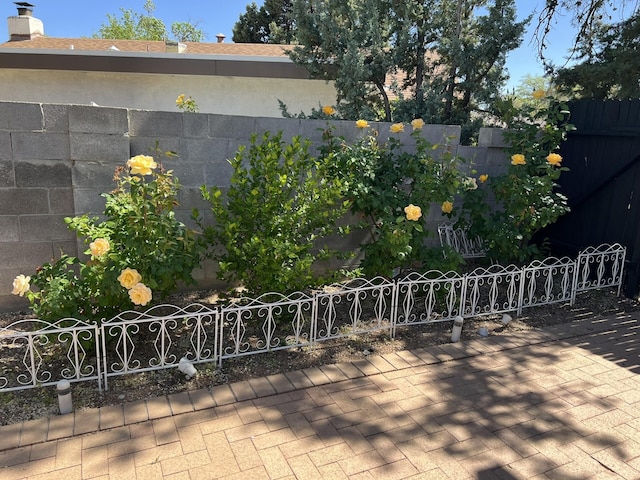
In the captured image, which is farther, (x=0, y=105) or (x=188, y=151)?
(x=188, y=151)

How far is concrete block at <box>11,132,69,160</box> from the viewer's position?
3.79 meters

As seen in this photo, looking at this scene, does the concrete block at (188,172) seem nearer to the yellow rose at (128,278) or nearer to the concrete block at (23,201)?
the concrete block at (23,201)

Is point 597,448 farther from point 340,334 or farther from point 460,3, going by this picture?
point 460,3

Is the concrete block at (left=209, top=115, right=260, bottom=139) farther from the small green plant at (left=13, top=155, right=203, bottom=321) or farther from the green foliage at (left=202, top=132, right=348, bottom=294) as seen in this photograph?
the small green plant at (left=13, top=155, right=203, bottom=321)

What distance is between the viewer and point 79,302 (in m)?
3.34

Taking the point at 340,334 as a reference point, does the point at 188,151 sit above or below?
above

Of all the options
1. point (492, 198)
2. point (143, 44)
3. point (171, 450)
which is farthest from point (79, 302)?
point (143, 44)

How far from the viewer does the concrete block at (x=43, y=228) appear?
157 inches

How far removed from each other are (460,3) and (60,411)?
24.8 ft

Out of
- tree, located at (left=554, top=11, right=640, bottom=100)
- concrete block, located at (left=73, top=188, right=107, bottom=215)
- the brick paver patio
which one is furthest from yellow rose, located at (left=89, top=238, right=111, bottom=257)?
tree, located at (left=554, top=11, right=640, bottom=100)

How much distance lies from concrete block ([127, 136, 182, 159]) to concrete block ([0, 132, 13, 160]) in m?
0.88

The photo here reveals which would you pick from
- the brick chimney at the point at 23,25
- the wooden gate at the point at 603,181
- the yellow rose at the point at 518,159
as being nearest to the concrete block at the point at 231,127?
the yellow rose at the point at 518,159

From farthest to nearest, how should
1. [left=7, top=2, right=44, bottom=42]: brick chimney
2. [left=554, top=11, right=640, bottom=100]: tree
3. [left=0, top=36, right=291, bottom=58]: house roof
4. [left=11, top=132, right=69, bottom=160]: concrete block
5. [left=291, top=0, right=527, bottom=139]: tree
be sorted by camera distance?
[left=7, top=2, right=44, bottom=42]: brick chimney
[left=0, top=36, right=291, bottom=58]: house roof
[left=554, top=11, right=640, bottom=100]: tree
[left=291, top=0, right=527, bottom=139]: tree
[left=11, top=132, right=69, bottom=160]: concrete block

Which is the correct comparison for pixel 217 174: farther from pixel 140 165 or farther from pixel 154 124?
pixel 140 165
